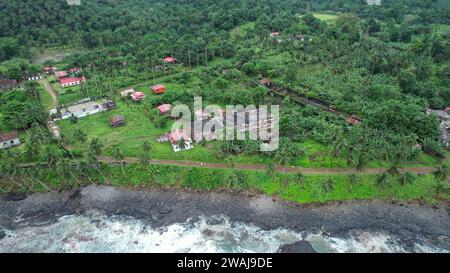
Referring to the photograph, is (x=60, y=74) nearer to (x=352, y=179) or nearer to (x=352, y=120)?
(x=352, y=120)

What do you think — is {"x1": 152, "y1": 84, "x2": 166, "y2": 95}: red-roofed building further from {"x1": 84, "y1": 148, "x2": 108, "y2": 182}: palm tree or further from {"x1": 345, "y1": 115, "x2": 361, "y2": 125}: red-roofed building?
{"x1": 345, "y1": 115, "x2": 361, "y2": 125}: red-roofed building

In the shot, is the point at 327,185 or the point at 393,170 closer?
the point at 393,170

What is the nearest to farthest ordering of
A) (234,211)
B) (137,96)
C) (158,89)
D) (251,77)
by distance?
(234,211) → (137,96) → (158,89) → (251,77)

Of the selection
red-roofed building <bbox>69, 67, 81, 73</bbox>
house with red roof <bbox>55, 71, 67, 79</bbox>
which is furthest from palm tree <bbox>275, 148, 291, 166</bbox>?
red-roofed building <bbox>69, 67, 81, 73</bbox>

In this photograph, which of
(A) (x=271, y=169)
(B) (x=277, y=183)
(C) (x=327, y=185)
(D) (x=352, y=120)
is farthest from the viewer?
(D) (x=352, y=120)

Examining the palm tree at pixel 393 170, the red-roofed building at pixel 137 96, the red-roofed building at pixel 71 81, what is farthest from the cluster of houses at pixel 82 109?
the palm tree at pixel 393 170

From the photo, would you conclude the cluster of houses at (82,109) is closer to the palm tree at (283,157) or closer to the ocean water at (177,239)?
the ocean water at (177,239)

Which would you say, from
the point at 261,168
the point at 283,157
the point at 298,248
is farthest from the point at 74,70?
the point at 298,248
